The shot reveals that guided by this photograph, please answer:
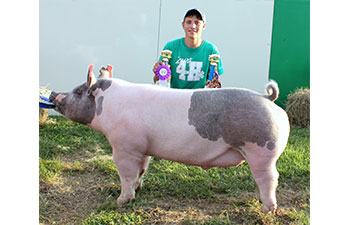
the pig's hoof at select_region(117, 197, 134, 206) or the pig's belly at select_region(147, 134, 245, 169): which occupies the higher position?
the pig's belly at select_region(147, 134, 245, 169)

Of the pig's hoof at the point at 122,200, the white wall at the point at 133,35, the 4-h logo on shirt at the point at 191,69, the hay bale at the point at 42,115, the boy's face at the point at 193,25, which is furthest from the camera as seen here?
the white wall at the point at 133,35

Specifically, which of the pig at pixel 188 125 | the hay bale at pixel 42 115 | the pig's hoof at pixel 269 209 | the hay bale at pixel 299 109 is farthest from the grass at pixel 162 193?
the hay bale at pixel 299 109

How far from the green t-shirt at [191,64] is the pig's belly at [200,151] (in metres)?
1.08

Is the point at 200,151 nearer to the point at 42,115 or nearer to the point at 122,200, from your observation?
the point at 122,200

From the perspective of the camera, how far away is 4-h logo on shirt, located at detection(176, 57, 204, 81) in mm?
3186

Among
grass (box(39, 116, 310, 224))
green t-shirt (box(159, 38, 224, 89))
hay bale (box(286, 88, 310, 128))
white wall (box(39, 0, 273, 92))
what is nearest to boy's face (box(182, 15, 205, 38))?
green t-shirt (box(159, 38, 224, 89))

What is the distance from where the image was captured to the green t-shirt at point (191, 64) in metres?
3.19

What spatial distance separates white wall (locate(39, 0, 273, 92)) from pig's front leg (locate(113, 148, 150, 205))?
3.78 m

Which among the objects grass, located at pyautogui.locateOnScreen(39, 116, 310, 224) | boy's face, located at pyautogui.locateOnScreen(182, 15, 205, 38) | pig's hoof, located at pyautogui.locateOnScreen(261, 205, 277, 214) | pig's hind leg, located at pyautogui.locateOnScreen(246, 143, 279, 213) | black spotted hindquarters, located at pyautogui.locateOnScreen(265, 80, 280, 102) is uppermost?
boy's face, located at pyautogui.locateOnScreen(182, 15, 205, 38)

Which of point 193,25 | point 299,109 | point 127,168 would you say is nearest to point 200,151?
point 127,168

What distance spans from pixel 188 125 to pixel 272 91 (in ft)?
2.16

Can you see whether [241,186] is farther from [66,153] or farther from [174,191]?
[66,153]

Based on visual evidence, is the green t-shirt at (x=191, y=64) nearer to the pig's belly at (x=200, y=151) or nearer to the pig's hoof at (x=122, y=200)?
the pig's belly at (x=200, y=151)

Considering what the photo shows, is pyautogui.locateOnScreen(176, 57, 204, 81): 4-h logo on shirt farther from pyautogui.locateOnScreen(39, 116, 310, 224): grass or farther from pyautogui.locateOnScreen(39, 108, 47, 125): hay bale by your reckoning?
pyautogui.locateOnScreen(39, 108, 47, 125): hay bale
